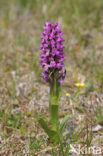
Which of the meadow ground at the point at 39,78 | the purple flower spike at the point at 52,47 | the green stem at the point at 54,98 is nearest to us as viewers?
the purple flower spike at the point at 52,47

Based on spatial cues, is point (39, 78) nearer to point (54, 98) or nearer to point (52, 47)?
point (54, 98)

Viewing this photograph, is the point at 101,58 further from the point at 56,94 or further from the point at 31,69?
the point at 56,94

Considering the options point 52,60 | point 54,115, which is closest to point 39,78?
point 54,115

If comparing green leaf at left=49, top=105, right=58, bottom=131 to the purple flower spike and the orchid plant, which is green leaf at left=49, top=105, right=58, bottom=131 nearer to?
the orchid plant

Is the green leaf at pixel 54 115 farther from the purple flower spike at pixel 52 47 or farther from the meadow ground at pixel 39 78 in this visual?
the purple flower spike at pixel 52 47

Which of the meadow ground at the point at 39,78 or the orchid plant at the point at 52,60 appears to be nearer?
the orchid plant at the point at 52,60

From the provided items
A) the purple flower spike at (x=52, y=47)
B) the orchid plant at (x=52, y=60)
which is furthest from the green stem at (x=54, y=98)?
the purple flower spike at (x=52, y=47)

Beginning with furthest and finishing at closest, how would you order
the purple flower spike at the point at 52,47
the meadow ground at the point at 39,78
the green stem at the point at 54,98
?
1. the meadow ground at the point at 39,78
2. the green stem at the point at 54,98
3. the purple flower spike at the point at 52,47

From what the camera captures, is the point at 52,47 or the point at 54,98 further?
the point at 54,98
